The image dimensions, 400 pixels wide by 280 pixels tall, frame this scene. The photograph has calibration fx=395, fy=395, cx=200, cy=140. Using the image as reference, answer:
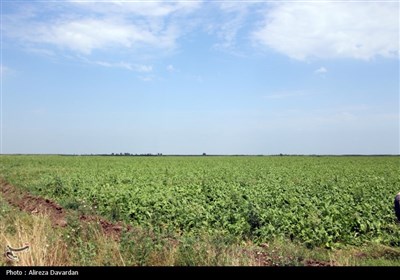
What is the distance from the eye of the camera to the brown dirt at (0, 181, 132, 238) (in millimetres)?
11555

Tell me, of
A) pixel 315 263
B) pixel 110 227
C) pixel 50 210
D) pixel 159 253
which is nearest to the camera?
pixel 159 253

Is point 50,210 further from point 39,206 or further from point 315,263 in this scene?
point 315,263

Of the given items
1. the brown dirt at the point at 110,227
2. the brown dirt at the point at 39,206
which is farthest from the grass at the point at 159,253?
the brown dirt at the point at 39,206

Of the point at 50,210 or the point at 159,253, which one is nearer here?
the point at 159,253

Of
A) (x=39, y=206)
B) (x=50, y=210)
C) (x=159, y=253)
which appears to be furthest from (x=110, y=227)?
(x=39, y=206)

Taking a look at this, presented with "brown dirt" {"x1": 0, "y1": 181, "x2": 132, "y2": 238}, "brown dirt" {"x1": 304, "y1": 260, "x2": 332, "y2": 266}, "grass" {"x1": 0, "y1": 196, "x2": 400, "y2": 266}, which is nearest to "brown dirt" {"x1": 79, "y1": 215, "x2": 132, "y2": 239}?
"brown dirt" {"x1": 0, "y1": 181, "x2": 132, "y2": 238}

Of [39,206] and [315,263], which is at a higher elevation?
[39,206]

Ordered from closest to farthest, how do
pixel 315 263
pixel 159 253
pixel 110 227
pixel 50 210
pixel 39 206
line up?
pixel 159 253
pixel 315 263
pixel 110 227
pixel 50 210
pixel 39 206

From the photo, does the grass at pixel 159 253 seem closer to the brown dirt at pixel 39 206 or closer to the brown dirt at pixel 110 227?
the brown dirt at pixel 110 227

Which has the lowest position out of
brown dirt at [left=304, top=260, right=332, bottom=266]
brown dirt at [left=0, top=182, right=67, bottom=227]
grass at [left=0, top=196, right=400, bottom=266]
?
brown dirt at [left=304, top=260, right=332, bottom=266]

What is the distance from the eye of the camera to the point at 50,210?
48.7 feet

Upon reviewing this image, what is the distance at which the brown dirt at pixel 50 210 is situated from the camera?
11555 mm

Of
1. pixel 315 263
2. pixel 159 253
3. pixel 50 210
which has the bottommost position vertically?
pixel 315 263

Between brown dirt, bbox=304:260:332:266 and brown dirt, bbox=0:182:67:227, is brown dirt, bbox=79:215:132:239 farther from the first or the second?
brown dirt, bbox=304:260:332:266
